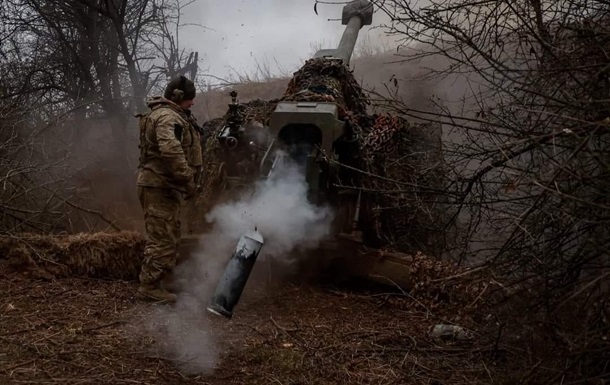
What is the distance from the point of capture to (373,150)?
775cm

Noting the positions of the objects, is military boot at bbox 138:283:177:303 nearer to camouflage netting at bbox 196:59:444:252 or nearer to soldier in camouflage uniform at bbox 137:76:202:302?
soldier in camouflage uniform at bbox 137:76:202:302

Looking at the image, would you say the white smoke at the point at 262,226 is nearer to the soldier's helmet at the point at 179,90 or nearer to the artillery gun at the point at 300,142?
the artillery gun at the point at 300,142

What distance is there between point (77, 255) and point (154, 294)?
43.5 inches

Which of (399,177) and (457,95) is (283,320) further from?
(457,95)

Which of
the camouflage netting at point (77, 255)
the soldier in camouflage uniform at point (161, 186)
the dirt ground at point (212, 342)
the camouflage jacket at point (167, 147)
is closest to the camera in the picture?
the dirt ground at point (212, 342)

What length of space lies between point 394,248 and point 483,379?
321cm

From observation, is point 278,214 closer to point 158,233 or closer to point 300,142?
point 300,142

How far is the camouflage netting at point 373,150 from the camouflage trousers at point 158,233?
0.91m

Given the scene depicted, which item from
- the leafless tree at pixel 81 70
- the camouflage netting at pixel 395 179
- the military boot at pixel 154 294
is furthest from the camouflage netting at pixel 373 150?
the leafless tree at pixel 81 70

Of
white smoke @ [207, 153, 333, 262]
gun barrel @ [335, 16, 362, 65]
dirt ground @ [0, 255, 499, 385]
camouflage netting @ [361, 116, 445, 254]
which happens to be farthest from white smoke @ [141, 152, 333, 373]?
gun barrel @ [335, 16, 362, 65]

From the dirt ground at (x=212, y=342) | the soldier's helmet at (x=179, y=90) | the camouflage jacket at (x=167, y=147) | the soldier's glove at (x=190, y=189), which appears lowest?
the dirt ground at (x=212, y=342)

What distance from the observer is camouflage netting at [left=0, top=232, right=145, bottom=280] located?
6.86 m

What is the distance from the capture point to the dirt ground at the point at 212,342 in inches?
186

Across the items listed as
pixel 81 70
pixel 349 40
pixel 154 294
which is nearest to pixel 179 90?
pixel 154 294
